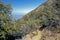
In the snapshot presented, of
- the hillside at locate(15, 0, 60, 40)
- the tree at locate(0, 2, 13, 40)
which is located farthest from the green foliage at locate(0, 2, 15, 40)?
the hillside at locate(15, 0, 60, 40)

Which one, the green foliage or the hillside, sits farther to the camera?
the green foliage

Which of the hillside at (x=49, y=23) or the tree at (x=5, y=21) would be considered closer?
the hillside at (x=49, y=23)

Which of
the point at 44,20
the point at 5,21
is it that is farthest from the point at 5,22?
the point at 44,20

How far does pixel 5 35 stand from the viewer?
3206 centimetres

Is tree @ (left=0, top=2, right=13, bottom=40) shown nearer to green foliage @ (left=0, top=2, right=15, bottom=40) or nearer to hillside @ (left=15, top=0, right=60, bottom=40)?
green foliage @ (left=0, top=2, right=15, bottom=40)

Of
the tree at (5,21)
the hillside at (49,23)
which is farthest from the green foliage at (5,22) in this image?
the hillside at (49,23)

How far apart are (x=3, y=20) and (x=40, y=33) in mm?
5158

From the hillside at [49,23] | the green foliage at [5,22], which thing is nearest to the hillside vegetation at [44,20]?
the hillside at [49,23]

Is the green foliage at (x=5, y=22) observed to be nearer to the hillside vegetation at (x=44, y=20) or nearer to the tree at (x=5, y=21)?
the tree at (x=5, y=21)

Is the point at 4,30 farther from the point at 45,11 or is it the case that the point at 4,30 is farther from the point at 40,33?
the point at 45,11

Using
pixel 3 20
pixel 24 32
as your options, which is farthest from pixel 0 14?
pixel 24 32

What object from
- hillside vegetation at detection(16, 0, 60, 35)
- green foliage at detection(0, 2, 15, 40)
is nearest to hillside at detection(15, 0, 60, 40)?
hillside vegetation at detection(16, 0, 60, 35)

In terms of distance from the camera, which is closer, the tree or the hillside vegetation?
the hillside vegetation

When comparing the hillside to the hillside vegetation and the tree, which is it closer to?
the hillside vegetation
